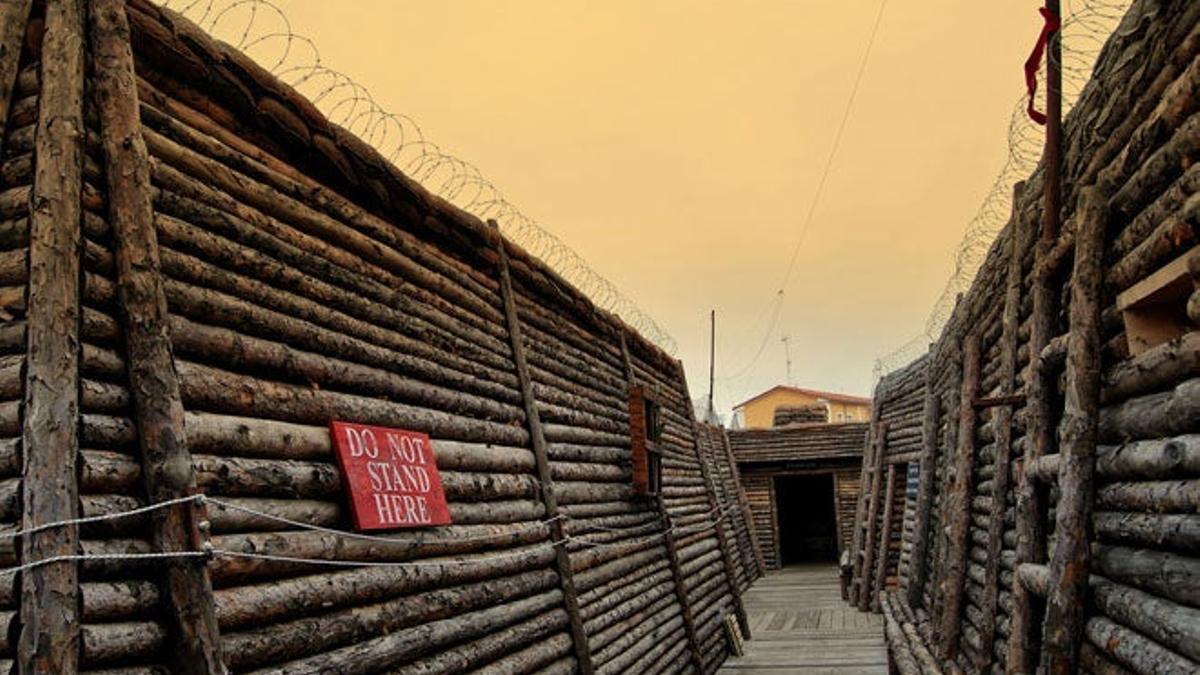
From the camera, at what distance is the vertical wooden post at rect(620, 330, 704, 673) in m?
9.16

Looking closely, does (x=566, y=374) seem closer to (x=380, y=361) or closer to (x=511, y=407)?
(x=511, y=407)

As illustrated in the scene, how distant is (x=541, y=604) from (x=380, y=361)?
2.17 metres

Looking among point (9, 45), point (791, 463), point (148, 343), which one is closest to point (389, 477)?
point (148, 343)

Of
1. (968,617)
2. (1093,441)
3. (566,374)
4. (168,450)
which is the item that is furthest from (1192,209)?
(566,374)

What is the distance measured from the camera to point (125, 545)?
268 cm

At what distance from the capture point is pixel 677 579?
9.34 m

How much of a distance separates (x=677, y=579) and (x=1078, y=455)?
6.19 meters

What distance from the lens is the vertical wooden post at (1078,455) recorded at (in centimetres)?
363

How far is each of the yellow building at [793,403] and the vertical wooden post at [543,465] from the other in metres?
46.0

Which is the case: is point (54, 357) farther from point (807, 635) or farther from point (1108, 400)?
point (807, 635)

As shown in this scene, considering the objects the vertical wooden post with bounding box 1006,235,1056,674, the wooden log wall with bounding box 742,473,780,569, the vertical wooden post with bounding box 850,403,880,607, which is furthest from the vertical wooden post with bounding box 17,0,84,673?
the wooden log wall with bounding box 742,473,780,569

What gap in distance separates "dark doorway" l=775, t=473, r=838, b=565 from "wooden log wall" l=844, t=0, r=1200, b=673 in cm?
2262

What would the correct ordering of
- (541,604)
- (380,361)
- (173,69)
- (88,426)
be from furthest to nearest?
(541,604) < (380,361) < (173,69) < (88,426)

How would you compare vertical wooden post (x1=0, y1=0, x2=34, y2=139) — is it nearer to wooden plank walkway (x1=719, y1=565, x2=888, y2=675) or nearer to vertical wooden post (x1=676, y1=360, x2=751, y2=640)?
wooden plank walkway (x1=719, y1=565, x2=888, y2=675)
